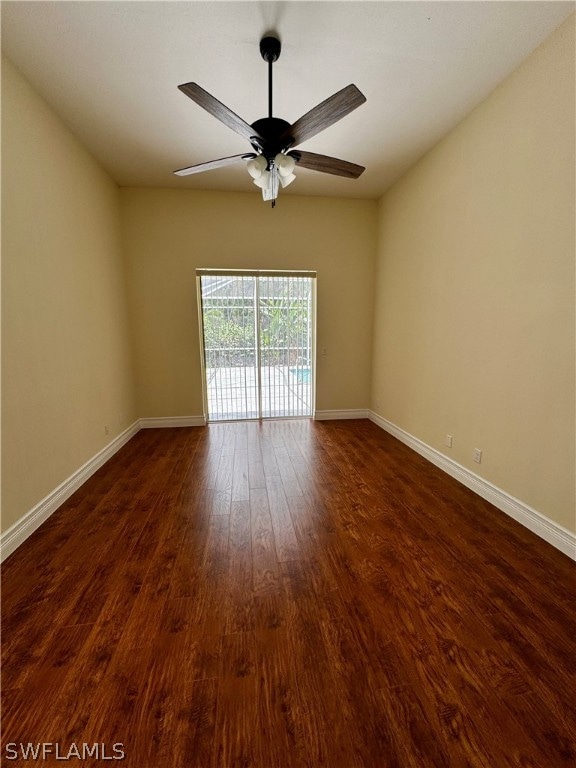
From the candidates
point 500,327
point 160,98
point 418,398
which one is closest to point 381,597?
point 500,327

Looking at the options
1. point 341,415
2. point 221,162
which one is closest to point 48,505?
point 221,162

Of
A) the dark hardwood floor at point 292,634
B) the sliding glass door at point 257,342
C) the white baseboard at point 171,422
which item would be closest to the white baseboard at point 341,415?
the sliding glass door at point 257,342

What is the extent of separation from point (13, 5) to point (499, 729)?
3.98 m

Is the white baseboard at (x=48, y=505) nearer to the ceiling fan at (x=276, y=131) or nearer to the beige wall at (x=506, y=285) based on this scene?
the ceiling fan at (x=276, y=131)

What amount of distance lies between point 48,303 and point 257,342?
247 cm


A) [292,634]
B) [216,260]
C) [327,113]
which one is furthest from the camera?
[216,260]

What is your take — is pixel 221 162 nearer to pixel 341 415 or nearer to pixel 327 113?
pixel 327 113

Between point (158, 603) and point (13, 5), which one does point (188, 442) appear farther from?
point (13, 5)

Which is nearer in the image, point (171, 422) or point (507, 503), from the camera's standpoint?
point (507, 503)

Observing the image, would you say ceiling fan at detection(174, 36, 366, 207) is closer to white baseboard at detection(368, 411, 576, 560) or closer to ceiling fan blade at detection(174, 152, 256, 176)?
ceiling fan blade at detection(174, 152, 256, 176)

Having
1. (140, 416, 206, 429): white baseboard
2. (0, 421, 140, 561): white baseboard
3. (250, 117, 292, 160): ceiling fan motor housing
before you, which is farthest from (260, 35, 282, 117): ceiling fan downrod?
(140, 416, 206, 429): white baseboard

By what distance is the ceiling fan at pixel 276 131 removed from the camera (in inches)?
62.4

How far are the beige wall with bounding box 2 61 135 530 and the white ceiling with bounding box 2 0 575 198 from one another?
0.34 m

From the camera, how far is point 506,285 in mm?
2201
